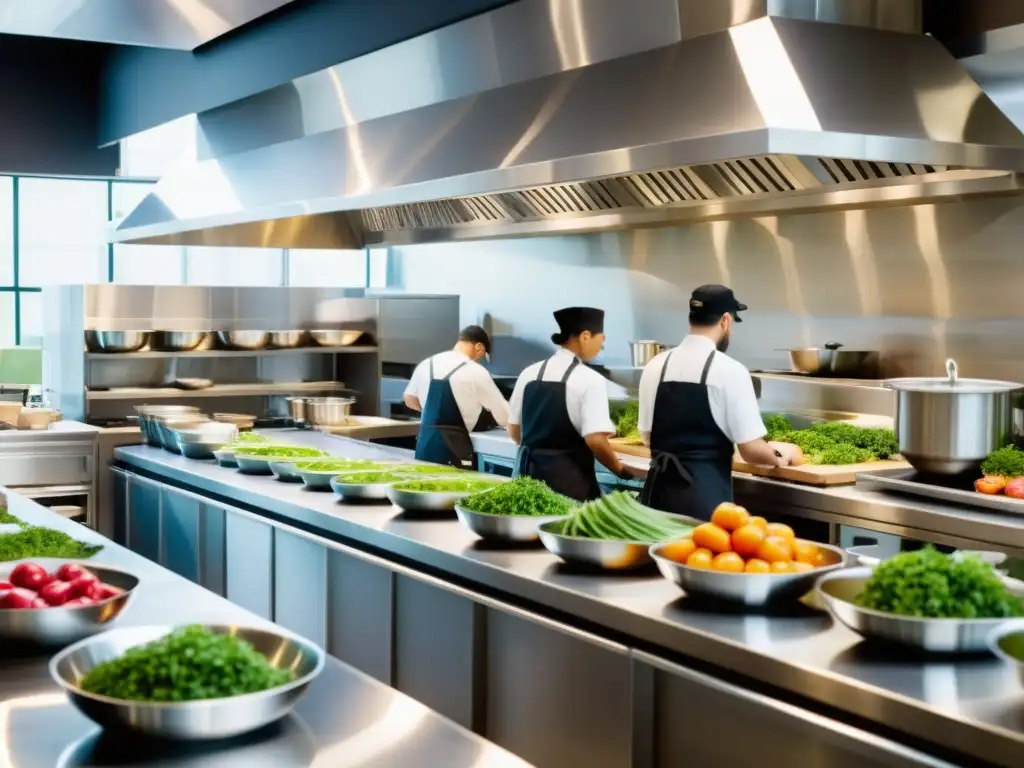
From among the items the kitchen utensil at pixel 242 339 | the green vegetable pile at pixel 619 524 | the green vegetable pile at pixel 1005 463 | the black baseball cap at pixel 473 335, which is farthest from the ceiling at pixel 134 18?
the green vegetable pile at pixel 1005 463

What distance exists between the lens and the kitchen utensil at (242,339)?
8266mm

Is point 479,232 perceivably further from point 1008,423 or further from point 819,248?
point 1008,423

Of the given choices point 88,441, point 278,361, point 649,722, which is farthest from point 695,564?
point 278,361

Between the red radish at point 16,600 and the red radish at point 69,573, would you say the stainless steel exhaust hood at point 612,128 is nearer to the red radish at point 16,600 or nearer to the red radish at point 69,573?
the red radish at point 69,573

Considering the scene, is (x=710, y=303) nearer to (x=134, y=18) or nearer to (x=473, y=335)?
(x=473, y=335)

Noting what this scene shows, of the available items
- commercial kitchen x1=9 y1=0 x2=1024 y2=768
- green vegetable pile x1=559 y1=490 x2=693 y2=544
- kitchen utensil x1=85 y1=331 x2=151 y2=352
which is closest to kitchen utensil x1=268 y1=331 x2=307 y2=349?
commercial kitchen x1=9 y1=0 x2=1024 y2=768

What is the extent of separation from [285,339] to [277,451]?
272 centimetres

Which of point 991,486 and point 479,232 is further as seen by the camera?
point 479,232

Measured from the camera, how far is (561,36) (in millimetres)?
4840

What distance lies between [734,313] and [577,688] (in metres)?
2.27

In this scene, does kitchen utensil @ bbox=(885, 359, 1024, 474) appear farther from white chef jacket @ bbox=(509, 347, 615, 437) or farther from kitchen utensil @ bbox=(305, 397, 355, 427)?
kitchen utensil @ bbox=(305, 397, 355, 427)

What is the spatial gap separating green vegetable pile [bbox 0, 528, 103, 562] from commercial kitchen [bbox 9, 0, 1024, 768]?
13mm

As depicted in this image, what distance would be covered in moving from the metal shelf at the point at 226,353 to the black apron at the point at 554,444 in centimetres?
323

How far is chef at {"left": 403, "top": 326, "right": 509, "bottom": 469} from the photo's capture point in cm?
678
